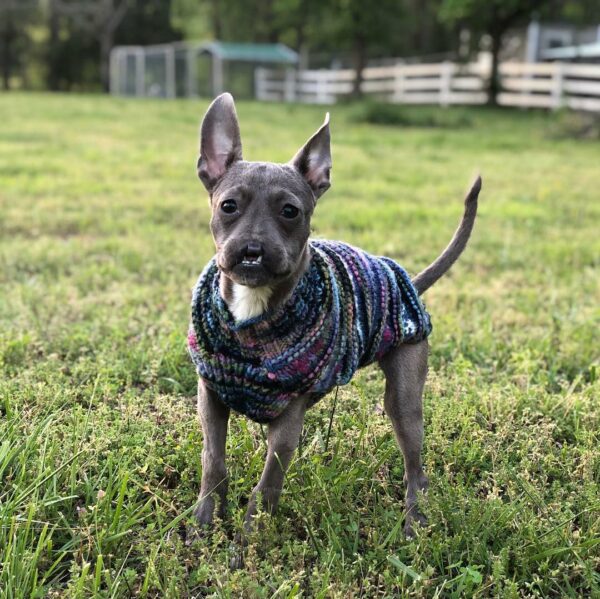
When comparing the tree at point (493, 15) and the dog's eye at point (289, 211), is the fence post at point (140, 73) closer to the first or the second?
the tree at point (493, 15)

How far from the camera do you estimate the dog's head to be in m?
2.40

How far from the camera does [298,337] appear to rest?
2531mm

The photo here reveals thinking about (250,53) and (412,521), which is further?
(250,53)

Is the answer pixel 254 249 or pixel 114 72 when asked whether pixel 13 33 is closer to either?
pixel 114 72

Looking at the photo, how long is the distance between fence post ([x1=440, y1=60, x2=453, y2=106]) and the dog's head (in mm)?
24258

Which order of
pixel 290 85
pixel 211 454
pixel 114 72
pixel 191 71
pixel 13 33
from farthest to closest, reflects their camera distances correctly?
1. pixel 13 33
2. pixel 114 72
3. pixel 290 85
4. pixel 191 71
5. pixel 211 454

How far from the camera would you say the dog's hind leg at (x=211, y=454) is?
A: 2627 mm

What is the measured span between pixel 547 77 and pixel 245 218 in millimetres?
24330

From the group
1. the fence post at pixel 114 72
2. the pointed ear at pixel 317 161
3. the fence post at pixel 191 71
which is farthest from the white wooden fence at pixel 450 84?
the pointed ear at pixel 317 161

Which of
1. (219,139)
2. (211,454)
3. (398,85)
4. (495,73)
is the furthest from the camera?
(398,85)

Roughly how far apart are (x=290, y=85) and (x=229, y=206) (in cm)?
3152

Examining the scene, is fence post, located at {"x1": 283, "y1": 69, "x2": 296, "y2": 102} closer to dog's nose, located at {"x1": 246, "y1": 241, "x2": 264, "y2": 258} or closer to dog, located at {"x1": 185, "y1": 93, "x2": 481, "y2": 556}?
dog, located at {"x1": 185, "y1": 93, "x2": 481, "y2": 556}

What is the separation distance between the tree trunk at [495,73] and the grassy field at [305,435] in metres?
18.8

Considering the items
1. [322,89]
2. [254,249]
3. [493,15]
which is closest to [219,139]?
[254,249]
